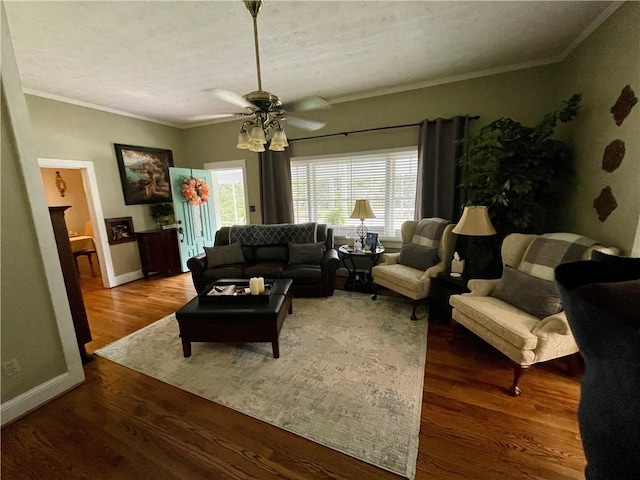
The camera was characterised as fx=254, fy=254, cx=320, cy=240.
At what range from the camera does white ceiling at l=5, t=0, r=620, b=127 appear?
1932mm

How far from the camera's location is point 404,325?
8.82ft

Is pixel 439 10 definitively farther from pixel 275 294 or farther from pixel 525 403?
pixel 525 403

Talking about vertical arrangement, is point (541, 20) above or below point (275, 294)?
above

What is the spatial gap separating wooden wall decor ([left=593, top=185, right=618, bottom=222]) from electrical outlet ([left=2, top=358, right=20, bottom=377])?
4.47 metres

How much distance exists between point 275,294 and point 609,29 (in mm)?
3581

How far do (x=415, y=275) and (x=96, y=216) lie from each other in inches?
188

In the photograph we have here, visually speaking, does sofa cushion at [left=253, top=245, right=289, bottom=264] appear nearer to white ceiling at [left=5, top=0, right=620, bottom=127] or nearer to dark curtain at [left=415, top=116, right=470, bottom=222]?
dark curtain at [left=415, top=116, right=470, bottom=222]

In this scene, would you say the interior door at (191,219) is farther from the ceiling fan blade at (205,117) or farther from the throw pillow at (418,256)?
the throw pillow at (418,256)

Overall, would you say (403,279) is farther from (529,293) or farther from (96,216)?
(96,216)

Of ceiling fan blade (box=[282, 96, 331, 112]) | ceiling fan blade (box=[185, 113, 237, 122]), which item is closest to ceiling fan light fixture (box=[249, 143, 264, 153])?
ceiling fan blade (box=[282, 96, 331, 112])

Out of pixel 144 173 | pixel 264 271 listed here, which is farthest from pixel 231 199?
pixel 264 271

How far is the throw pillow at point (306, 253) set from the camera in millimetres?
3533

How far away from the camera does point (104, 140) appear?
404cm

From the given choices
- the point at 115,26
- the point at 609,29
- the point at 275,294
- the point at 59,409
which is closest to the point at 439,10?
the point at 609,29
